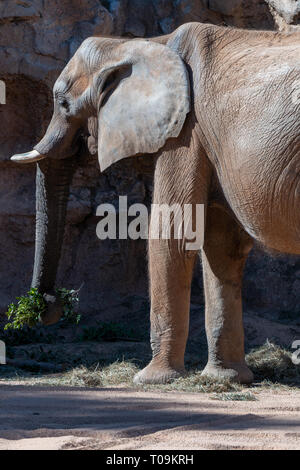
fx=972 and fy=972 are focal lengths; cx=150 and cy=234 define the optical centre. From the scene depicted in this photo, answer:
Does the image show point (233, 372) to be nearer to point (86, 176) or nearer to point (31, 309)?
point (31, 309)

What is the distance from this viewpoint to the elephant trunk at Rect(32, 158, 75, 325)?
279 inches

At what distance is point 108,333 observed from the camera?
9227mm

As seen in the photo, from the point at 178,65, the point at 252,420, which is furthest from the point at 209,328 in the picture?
the point at 252,420

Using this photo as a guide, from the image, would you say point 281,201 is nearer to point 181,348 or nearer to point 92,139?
point 181,348

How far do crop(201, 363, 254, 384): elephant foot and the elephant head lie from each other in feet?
3.90

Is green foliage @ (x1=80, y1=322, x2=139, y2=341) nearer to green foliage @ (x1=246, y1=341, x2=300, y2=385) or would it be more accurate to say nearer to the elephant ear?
green foliage @ (x1=246, y1=341, x2=300, y2=385)

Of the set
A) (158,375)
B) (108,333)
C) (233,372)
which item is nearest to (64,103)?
(158,375)

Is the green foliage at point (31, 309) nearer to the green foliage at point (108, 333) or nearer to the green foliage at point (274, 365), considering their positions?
the green foliage at point (274, 365)

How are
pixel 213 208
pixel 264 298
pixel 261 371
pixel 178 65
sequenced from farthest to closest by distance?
pixel 264 298
pixel 261 371
pixel 213 208
pixel 178 65

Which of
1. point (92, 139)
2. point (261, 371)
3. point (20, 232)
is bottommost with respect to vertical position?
point (261, 371)

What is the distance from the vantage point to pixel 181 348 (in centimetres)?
652

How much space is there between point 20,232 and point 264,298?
270cm

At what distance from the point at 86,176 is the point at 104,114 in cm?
372

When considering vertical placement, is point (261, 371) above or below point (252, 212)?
below
